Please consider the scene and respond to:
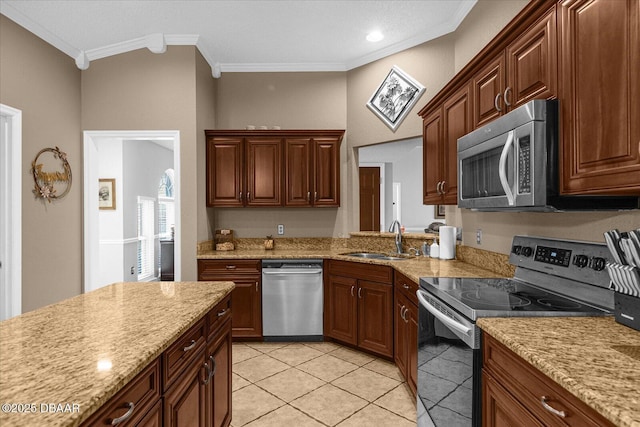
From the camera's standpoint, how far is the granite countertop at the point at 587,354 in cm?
83

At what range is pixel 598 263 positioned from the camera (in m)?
1.56

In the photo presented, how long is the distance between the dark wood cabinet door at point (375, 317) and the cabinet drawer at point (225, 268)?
1094mm

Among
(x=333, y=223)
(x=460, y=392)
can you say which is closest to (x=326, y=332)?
(x=333, y=223)

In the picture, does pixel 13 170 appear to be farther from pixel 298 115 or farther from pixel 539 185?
pixel 539 185

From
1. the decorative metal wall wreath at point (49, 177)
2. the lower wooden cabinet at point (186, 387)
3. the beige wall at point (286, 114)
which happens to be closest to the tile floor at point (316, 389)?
the lower wooden cabinet at point (186, 387)

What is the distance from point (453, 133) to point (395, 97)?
1426 mm

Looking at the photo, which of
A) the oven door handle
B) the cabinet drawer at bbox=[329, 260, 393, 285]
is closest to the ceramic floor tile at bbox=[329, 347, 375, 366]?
the cabinet drawer at bbox=[329, 260, 393, 285]

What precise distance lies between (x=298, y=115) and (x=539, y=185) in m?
3.28

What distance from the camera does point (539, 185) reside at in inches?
60.7

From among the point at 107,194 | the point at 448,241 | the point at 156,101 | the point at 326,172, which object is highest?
the point at 156,101

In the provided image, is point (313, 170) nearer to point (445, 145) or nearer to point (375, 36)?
point (375, 36)

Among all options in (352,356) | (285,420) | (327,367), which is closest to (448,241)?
(352,356)

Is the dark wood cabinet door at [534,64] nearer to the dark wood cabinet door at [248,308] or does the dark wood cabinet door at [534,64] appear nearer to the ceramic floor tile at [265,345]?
the dark wood cabinet door at [248,308]

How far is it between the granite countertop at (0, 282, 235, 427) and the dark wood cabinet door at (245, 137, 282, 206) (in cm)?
225
